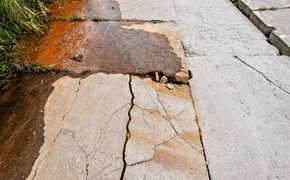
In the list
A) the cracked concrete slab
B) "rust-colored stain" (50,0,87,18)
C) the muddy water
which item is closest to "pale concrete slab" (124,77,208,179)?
the cracked concrete slab

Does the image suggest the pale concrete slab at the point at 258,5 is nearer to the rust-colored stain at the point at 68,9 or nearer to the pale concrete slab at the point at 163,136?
the pale concrete slab at the point at 163,136

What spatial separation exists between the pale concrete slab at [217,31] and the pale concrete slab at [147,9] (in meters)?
0.11

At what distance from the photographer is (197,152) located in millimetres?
1082

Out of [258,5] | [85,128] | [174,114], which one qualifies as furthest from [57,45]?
[258,5]

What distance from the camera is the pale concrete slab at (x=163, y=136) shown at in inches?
39.3

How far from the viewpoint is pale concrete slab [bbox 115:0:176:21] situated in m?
2.19

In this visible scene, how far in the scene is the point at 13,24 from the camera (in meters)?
1.78

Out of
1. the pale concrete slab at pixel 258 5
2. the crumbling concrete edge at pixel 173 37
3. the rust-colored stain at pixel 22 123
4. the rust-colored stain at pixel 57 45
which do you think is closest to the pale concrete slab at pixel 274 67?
the crumbling concrete edge at pixel 173 37

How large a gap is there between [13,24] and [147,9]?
139 cm

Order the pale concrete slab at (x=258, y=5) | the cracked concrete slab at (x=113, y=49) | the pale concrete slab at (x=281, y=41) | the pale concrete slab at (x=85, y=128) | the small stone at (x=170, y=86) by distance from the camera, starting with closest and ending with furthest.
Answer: the pale concrete slab at (x=85, y=128) → the small stone at (x=170, y=86) → the cracked concrete slab at (x=113, y=49) → the pale concrete slab at (x=281, y=41) → the pale concrete slab at (x=258, y=5)

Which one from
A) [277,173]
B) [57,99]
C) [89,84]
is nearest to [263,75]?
[277,173]

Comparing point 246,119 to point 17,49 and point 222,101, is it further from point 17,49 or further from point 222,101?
point 17,49

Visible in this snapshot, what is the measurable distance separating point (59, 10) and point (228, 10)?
1997 mm

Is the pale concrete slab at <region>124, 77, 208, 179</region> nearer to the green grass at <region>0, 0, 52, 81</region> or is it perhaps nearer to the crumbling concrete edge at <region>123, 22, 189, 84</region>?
the crumbling concrete edge at <region>123, 22, 189, 84</region>
